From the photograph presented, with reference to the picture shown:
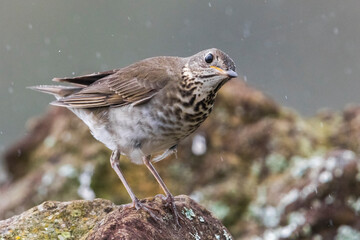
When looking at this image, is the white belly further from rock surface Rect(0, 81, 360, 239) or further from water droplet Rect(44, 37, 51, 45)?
water droplet Rect(44, 37, 51, 45)

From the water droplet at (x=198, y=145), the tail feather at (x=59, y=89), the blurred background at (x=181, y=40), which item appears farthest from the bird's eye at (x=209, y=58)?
the blurred background at (x=181, y=40)

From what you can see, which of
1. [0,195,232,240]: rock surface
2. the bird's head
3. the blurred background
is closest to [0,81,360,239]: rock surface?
[0,195,232,240]: rock surface

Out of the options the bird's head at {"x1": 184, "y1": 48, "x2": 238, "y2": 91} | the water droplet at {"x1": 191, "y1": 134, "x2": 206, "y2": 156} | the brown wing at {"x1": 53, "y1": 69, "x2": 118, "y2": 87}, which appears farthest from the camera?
the water droplet at {"x1": 191, "y1": 134, "x2": 206, "y2": 156}

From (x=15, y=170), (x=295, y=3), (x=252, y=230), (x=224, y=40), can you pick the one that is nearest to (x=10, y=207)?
(x=15, y=170)

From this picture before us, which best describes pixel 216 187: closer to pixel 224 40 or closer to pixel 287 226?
pixel 287 226

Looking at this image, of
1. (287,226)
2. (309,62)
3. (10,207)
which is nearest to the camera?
(287,226)

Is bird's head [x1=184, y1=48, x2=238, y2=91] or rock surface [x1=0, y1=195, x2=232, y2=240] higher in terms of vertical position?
bird's head [x1=184, y1=48, x2=238, y2=91]

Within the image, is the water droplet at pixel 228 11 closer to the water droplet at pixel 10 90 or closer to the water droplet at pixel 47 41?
the water droplet at pixel 47 41
